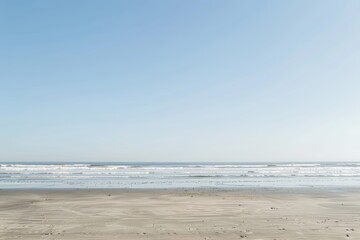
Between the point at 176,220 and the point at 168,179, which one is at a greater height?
the point at 168,179

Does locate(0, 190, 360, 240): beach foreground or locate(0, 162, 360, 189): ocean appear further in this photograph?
locate(0, 162, 360, 189): ocean

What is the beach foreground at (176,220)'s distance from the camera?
1061 cm

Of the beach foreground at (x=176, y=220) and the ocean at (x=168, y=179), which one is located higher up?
the ocean at (x=168, y=179)

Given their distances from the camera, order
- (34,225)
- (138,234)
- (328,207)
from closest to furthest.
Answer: (138,234), (34,225), (328,207)

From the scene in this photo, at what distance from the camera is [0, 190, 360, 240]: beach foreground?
1061 cm

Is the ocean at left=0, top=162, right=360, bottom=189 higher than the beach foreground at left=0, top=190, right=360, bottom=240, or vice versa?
the ocean at left=0, top=162, right=360, bottom=189

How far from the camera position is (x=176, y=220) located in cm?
1291

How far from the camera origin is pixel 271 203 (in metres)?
18.2

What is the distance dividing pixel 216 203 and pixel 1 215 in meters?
9.28

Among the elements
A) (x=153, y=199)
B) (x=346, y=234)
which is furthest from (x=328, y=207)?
(x=153, y=199)

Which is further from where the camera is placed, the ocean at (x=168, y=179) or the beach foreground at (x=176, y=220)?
the ocean at (x=168, y=179)

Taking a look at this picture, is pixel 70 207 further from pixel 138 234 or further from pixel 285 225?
pixel 285 225

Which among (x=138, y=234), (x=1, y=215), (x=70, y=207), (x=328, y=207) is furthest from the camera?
(x=328, y=207)

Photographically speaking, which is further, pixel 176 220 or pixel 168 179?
pixel 168 179
